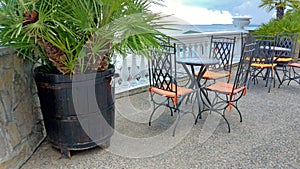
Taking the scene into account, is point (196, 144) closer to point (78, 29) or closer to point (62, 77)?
point (62, 77)

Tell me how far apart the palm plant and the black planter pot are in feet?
0.39

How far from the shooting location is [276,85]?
16.6ft

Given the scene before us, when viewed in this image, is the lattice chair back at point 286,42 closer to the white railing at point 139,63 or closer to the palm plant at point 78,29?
the white railing at point 139,63

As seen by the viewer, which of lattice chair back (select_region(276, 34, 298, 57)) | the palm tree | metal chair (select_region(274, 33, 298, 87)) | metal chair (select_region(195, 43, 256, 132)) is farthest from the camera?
the palm tree

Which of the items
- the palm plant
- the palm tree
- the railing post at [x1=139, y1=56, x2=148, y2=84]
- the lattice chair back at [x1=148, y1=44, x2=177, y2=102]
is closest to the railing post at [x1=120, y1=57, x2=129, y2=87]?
the railing post at [x1=139, y1=56, x2=148, y2=84]

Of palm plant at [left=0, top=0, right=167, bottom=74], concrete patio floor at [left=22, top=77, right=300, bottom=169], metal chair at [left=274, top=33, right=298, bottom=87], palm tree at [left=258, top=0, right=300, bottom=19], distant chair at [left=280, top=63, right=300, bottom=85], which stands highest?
palm tree at [left=258, top=0, right=300, bottom=19]

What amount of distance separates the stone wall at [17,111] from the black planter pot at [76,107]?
0.18 meters

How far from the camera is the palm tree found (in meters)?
7.12

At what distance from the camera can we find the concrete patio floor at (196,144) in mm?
2318

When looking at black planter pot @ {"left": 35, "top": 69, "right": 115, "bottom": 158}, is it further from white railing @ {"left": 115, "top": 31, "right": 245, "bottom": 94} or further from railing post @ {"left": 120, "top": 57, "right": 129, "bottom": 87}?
railing post @ {"left": 120, "top": 57, "right": 129, "bottom": 87}

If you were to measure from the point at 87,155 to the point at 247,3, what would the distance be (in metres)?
6.99

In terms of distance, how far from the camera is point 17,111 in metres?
2.23

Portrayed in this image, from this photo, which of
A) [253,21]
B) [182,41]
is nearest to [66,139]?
[182,41]

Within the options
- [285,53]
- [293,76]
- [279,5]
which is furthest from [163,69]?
[279,5]
